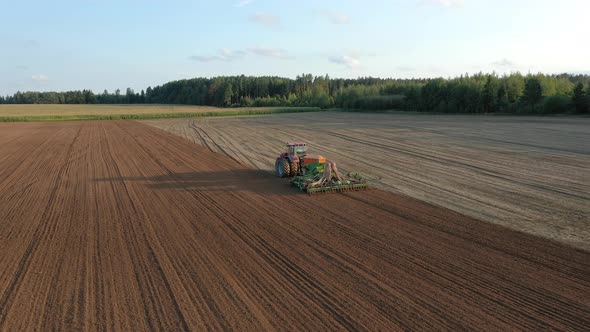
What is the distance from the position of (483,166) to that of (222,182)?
35.9ft

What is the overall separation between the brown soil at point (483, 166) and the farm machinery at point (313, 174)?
1.36 metres

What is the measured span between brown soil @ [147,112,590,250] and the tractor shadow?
2431 mm

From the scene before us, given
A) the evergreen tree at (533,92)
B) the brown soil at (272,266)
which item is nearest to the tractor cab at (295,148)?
the brown soil at (272,266)

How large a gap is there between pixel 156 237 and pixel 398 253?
17.1 feet

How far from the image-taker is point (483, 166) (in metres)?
17.7

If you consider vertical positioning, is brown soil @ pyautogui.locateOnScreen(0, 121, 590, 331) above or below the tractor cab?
below

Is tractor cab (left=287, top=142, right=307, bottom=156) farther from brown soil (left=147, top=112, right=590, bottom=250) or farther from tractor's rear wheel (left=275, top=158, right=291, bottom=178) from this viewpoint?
brown soil (left=147, top=112, right=590, bottom=250)

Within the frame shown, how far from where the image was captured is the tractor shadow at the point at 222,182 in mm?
13992

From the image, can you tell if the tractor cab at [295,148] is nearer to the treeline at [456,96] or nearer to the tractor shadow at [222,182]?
the tractor shadow at [222,182]

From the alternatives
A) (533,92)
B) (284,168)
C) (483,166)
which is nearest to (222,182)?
(284,168)

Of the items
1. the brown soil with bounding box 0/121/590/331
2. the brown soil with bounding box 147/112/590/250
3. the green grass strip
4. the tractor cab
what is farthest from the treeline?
the brown soil with bounding box 0/121/590/331

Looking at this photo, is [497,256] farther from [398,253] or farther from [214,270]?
[214,270]

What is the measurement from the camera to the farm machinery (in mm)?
13352

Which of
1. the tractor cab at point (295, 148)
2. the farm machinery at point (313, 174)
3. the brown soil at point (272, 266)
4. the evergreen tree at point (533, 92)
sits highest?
the evergreen tree at point (533, 92)
